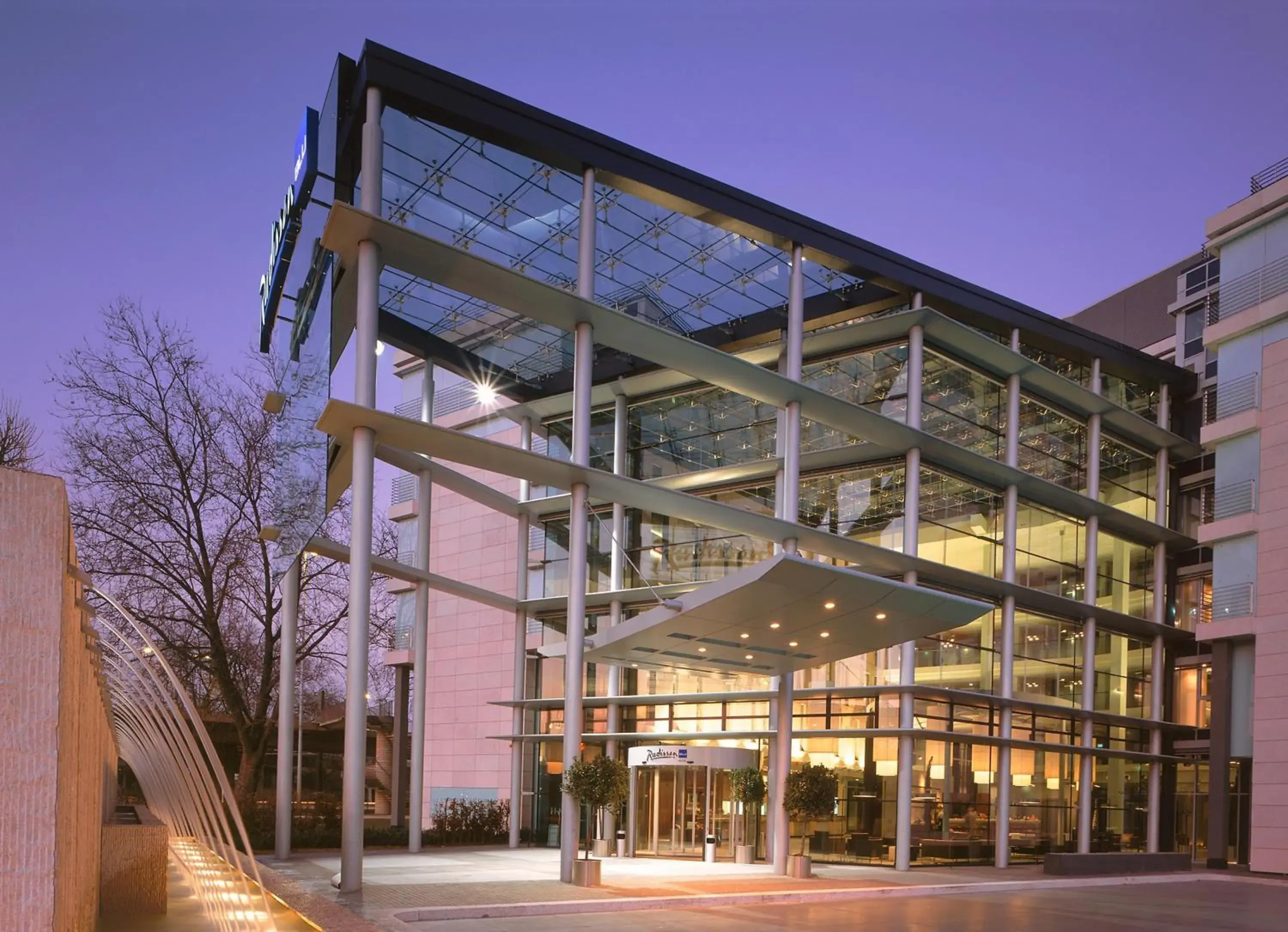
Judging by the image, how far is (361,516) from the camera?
68.8ft

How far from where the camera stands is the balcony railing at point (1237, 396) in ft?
125

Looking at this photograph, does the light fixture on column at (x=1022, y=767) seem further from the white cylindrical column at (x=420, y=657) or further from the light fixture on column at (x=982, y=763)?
the white cylindrical column at (x=420, y=657)

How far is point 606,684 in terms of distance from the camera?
3681cm

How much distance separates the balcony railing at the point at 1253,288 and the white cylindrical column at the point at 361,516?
2895cm

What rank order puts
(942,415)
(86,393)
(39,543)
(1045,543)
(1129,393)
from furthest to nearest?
(1129,393) < (1045,543) < (942,415) < (86,393) < (39,543)

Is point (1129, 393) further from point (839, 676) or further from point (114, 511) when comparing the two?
point (114, 511)

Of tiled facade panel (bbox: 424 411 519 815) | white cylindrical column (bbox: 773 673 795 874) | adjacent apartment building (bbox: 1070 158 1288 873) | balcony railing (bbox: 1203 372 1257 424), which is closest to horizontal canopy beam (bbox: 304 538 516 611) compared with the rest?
tiled facade panel (bbox: 424 411 519 815)

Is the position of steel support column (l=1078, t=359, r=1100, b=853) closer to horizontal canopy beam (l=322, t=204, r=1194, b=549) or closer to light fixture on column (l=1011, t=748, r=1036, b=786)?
horizontal canopy beam (l=322, t=204, r=1194, b=549)

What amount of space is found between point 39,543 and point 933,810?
31.7 m

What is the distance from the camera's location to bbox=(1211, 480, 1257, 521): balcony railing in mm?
37781

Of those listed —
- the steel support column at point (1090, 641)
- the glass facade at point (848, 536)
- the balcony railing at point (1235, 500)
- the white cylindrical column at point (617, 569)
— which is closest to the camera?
the glass facade at point (848, 536)

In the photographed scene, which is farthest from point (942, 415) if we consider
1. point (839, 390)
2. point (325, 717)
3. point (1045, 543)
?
point (325, 717)

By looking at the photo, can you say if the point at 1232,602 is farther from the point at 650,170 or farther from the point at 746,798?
the point at 650,170

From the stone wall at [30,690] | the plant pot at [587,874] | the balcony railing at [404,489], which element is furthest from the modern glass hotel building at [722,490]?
the stone wall at [30,690]
